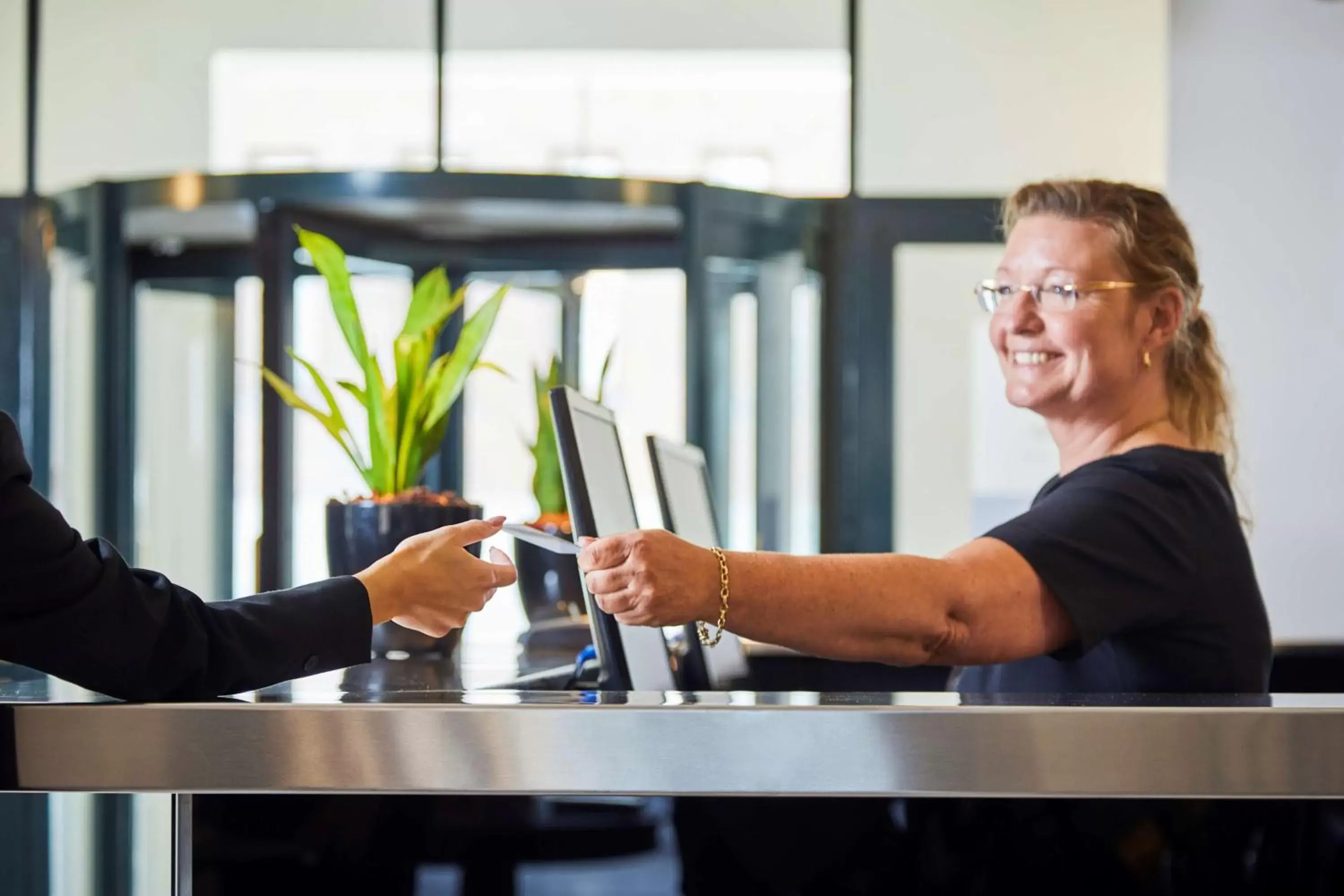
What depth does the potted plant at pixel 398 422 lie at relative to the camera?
160cm

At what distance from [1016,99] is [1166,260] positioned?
12.5ft

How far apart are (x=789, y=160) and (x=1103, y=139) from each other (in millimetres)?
1103

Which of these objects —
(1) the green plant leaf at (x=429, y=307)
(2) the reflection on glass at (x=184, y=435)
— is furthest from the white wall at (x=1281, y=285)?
(1) the green plant leaf at (x=429, y=307)

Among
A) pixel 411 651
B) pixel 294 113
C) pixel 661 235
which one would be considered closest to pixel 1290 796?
pixel 411 651

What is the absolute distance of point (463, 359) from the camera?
5.91ft

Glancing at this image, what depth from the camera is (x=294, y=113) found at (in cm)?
507

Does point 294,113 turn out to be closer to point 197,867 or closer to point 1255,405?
point 1255,405

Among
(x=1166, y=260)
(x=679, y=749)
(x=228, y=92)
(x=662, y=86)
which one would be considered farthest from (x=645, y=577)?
(x=228, y=92)

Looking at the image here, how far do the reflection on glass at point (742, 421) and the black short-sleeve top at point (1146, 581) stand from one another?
139 inches

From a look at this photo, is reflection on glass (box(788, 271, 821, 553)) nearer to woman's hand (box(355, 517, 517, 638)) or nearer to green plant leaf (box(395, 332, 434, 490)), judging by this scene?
green plant leaf (box(395, 332, 434, 490))

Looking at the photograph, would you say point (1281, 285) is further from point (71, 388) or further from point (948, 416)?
point (71, 388)

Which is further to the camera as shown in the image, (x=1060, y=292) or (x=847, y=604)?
(x=1060, y=292)

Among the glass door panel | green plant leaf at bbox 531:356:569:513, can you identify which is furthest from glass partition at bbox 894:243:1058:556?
green plant leaf at bbox 531:356:569:513

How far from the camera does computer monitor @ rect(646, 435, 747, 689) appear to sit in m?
1.69
